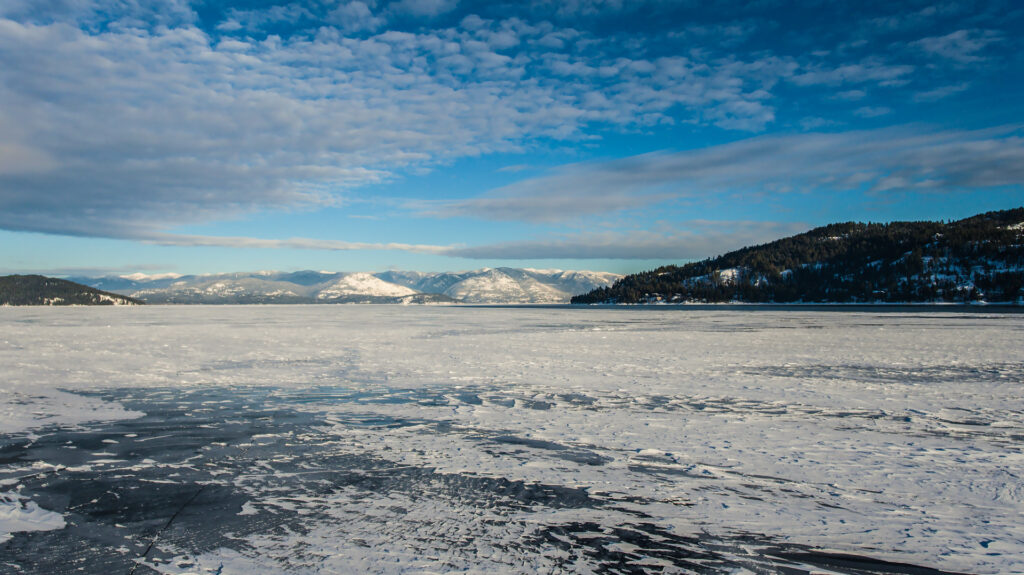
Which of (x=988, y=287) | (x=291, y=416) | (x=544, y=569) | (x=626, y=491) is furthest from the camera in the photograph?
(x=988, y=287)

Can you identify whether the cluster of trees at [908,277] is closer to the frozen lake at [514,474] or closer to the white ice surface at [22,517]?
the frozen lake at [514,474]

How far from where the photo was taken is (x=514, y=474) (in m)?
7.14

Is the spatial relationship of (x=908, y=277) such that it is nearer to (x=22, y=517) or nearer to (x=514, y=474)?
(x=514, y=474)

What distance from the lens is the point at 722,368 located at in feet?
57.1

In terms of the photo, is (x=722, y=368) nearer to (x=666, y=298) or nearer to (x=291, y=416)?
(x=291, y=416)

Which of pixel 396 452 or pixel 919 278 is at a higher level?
pixel 919 278

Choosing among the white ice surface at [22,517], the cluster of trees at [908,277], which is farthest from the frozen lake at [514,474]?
the cluster of trees at [908,277]

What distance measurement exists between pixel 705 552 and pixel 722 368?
13474 mm

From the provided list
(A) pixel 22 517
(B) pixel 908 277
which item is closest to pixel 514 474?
(A) pixel 22 517

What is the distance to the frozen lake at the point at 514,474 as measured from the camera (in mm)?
4906

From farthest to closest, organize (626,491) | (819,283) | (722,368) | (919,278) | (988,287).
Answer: (819,283) < (919,278) < (988,287) < (722,368) < (626,491)

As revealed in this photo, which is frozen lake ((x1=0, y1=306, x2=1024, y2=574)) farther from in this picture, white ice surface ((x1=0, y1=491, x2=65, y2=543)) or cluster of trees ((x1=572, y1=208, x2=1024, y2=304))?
cluster of trees ((x1=572, y1=208, x2=1024, y2=304))

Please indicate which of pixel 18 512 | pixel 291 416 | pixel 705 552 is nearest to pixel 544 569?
pixel 705 552

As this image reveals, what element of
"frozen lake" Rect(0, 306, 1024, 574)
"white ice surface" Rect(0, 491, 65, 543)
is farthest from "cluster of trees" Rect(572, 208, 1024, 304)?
"white ice surface" Rect(0, 491, 65, 543)
